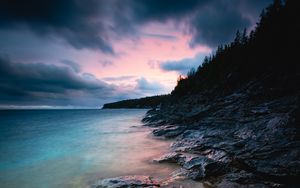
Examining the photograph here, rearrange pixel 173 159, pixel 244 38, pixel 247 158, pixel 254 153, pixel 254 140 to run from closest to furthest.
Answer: pixel 247 158 → pixel 254 153 → pixel 254 140 → pixel 173 159 → pixel 244 38

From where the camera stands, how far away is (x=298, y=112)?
11.2 metres

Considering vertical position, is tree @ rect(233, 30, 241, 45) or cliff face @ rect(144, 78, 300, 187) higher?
tree @ rect(233, 30, 241, 45)

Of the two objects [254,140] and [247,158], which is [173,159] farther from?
[254,140]

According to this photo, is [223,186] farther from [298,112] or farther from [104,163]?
[104,163]

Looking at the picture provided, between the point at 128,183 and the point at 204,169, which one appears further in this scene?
the point at 204,169

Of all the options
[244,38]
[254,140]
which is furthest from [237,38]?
[254,140]

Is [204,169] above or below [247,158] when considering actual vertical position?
below

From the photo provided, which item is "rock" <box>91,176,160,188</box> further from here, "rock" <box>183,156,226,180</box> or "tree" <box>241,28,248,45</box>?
"tree" <box>241,28,248,45</box>

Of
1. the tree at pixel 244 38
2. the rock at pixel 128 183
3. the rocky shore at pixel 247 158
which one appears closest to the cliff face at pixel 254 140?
the rocky shore at pixel 247 158

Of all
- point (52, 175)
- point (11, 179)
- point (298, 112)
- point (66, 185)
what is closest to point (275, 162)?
point (298, 112)

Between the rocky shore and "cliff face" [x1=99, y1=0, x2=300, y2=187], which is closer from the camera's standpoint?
the rocky shore

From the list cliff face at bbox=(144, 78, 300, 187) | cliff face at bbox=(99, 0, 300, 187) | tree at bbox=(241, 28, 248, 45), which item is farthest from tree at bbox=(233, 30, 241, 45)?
cliff face at bbox=(144, 78, 300, 187)

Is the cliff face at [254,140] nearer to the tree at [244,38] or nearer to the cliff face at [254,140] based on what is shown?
the cliff face at [254,140]

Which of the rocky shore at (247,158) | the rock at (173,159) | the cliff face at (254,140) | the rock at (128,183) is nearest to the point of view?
the rocky shore at (247,158)
